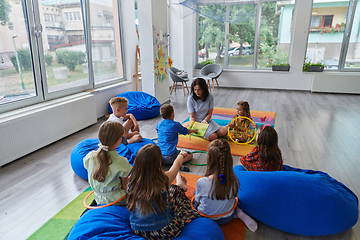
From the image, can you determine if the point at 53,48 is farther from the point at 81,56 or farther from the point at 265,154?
the point at 265,154

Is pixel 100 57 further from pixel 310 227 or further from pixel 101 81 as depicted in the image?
pixel 310 227

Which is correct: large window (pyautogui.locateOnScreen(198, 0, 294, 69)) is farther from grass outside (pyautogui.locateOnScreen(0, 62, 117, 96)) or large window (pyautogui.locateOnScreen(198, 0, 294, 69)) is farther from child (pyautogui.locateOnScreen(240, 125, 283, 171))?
child (pyautogui.locateOnScreen(240, 125, 283, 171))

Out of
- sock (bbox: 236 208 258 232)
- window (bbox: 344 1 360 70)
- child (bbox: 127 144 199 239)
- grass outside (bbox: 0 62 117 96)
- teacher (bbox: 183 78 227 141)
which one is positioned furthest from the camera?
window (bbox: 344 1 360 70)

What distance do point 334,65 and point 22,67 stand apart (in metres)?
8.40

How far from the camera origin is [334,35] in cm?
768

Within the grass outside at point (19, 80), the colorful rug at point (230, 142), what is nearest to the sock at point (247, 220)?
the colorful rug at point (230, 142)

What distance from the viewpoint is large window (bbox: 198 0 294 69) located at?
799cm

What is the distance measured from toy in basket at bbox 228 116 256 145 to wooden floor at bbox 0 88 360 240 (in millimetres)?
492

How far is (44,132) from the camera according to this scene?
364 cm

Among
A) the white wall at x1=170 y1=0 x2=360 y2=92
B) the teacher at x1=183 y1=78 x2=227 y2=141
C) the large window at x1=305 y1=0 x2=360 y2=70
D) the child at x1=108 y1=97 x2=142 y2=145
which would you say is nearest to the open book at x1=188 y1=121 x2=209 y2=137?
the teacher at x1=183 y1=78 x2=227 y2=141

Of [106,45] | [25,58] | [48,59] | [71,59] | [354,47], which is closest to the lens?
[25,58]

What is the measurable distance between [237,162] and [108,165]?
186cm

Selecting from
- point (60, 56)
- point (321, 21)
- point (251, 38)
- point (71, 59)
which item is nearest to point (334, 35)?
point (321, 21)

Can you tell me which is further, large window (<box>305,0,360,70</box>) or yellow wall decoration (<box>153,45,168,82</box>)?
large window (<box>305,0,360,70</box>)
